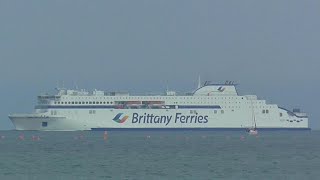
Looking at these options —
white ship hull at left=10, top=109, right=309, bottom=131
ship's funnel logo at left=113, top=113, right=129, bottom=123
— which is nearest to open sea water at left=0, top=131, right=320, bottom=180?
white ship hull at left=10, top=109, right=309, bottom=131

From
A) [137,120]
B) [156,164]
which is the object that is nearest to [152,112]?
[137,120]

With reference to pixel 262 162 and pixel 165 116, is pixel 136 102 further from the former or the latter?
pixel 262 162

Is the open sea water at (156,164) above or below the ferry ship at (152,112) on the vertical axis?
below

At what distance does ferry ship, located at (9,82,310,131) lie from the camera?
14362cm

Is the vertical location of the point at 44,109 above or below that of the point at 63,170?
above

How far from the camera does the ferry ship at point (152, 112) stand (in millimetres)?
143625

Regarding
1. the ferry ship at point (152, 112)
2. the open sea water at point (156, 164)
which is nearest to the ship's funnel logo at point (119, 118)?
the ferry ship at point (152, 112)

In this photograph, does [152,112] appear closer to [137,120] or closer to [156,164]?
[137,120]

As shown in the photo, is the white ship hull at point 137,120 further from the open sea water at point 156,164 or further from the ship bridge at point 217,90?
the open sea water at point 156,164

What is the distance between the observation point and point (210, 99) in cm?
14612

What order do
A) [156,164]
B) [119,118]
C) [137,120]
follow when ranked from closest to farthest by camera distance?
[156,164]
[119,118]
[137,120]

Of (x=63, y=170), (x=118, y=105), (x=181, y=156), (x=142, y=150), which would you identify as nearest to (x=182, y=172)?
(x=63, y=170)

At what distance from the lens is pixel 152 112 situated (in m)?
145

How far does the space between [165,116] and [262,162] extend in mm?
72819
